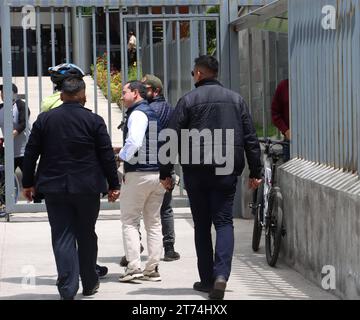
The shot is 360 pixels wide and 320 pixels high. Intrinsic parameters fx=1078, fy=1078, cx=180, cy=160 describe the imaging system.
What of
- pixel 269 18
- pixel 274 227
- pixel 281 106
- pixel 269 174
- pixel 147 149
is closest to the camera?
pixel 147 149

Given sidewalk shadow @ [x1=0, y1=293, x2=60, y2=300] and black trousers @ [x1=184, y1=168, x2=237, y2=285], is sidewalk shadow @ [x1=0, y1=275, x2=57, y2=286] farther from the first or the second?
black trousers @ [x1=184, y1=168, x2=237, y2=285]

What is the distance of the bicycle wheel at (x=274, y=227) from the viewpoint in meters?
9.73

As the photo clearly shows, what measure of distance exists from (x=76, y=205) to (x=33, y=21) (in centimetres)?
541

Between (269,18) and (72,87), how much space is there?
379 centimetres

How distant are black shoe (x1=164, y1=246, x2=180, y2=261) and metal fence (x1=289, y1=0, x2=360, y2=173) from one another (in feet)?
4.93

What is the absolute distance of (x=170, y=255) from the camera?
10.5 metres

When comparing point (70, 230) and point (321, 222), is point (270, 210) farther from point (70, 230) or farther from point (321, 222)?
point (70, 230)

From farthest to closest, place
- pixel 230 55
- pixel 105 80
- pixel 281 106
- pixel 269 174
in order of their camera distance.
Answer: pixel 105 80 < pixel 230 55 < pixel 281 106 < pixel 269 174

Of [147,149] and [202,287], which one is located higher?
[147,149]

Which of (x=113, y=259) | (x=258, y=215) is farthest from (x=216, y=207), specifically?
(x=113, y=259)

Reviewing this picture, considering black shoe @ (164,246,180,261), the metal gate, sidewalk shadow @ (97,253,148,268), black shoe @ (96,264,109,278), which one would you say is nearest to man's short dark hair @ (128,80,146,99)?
black shoe @ (96,264,109,278)

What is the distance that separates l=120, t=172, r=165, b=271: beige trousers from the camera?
9250 millimetres
